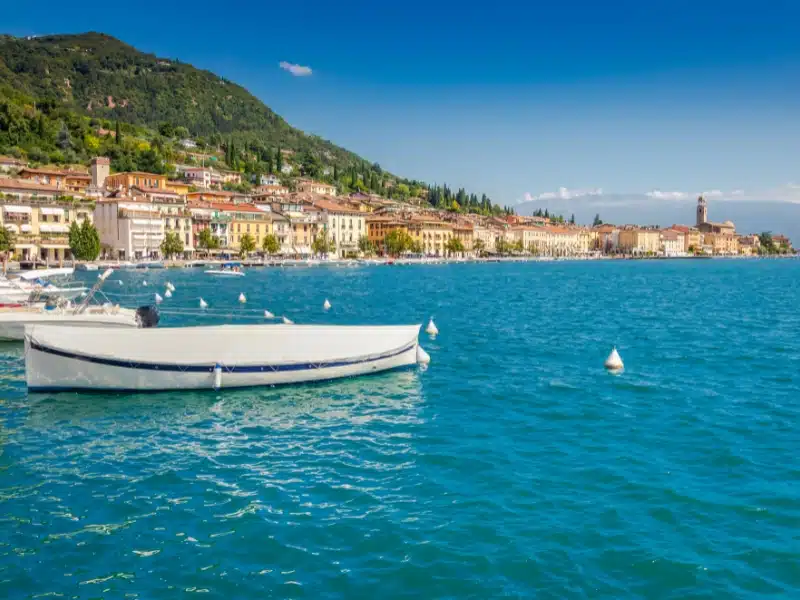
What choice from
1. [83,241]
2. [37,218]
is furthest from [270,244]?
[37,218]

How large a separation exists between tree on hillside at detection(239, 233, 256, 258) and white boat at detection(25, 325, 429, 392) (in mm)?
96226

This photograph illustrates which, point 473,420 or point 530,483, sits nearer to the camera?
point 530,483

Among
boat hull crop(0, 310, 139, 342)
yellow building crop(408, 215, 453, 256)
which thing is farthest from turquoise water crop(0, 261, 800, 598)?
yellow building crop(408, 215, 453, 256)

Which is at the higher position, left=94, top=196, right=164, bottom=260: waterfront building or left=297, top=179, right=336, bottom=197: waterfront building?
left=297, top=179, right=336, bottom=197: waterfront building

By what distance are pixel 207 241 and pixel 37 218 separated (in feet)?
83.9

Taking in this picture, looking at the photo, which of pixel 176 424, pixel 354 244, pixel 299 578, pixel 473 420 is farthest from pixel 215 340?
pixel 354 244

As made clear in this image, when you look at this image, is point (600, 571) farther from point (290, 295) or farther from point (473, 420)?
point (290, 295)

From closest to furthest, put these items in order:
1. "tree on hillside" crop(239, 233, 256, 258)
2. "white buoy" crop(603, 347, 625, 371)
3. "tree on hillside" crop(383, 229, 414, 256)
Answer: "white buoy" crop(603, 347, 625, 371)
"tree on hillside" crop(239, 233, 256, 258)
"tree on hillside" crop(383, 229, 414, 256)

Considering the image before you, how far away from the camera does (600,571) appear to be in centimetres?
760

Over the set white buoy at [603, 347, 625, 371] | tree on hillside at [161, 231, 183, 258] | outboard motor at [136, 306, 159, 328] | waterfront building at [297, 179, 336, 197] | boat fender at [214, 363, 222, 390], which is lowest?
white buoy at [603, 347, 625, 371]

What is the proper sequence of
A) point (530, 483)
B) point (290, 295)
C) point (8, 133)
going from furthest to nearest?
point (8, 133) < point (290, 295) < point (530, 483)

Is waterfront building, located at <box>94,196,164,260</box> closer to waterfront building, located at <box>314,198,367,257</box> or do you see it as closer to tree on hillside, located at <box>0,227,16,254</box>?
tree on hillside, located at <box>0,227,16,254</box>

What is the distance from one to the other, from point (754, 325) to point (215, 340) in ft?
84.3

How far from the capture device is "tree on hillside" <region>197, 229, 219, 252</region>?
4274 inches
